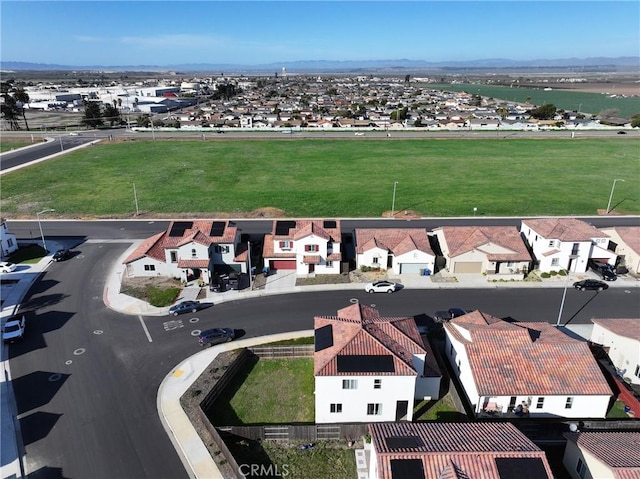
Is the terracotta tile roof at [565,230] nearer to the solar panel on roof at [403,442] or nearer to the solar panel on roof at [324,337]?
the solar panel on roof at [324,337]

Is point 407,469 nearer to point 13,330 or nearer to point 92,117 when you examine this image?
point 13,330

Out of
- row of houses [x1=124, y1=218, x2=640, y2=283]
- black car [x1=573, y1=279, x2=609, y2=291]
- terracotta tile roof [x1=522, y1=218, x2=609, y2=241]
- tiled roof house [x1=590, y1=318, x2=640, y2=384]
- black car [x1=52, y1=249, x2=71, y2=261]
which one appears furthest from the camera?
black car [x1=52, y1=249, x2=71, y2=261]

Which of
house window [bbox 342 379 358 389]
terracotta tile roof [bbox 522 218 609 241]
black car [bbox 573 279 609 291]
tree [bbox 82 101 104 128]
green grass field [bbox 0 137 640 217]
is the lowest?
black car [bbox 573 279 609 291]

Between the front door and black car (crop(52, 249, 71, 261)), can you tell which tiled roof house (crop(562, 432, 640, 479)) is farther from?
black car (crop(52, 249, 71, 261))

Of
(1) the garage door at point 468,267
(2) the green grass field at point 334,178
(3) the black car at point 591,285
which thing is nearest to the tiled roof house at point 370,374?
(1) the garage door at point 468,267

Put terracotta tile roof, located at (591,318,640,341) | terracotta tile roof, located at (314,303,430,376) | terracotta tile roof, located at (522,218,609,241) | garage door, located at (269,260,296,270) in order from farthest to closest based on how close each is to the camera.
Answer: garage door, located at (269,260,296,270), terracotta tile roof, located at (522,218,609,241), terracotta tile roof, located at (591,318,640,341), terracotta tile roof, located at (314,303,430,376)

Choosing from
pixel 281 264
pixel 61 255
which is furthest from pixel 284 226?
pixel 61 255

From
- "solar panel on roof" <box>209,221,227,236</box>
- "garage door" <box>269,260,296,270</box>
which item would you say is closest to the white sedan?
"garage door" <box>269,260,296,270</box>
